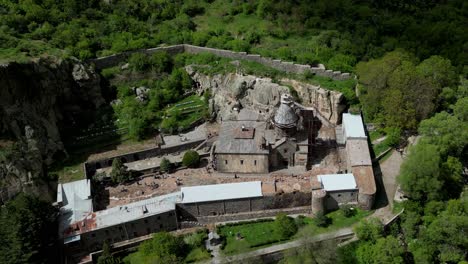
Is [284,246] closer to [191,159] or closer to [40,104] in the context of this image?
[191,159]

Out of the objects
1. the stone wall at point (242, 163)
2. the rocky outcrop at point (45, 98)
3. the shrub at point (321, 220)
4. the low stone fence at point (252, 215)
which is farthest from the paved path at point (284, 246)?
the rocky outcrop at point (45, 98)

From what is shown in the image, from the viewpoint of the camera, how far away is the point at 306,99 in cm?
5547

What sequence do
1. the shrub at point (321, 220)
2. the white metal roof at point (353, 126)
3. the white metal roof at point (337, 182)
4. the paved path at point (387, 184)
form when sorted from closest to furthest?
the shrub at point (321, 220) → the white metal roof at point (337, 182) → the paved path at point (387, 184) → the white metal roof at point (353, 126)

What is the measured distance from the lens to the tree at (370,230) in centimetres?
4075

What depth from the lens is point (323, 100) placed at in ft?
178

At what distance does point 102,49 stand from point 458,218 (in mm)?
48777

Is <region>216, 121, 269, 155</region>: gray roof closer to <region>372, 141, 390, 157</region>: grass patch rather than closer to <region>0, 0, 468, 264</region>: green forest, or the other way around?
<region>0, 0, 468, 264</region>: green forest

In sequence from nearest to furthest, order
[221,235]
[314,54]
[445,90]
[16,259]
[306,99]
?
[16,259] → [221,235] → [445,90] → [306,99] → [314,54]

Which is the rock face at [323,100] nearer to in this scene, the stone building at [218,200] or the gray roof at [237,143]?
the gray roof at [237,143]

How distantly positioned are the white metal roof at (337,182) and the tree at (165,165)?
16.2 m

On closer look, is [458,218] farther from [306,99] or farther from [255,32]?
[255,32]

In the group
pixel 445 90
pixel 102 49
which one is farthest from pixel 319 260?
pixel 102 49

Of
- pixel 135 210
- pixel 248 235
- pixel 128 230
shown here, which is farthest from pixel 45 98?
pixel 248 235

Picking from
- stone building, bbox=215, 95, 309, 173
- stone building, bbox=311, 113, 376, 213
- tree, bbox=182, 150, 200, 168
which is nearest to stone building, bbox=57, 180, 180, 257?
tree, bbox=182, 150, 200, 168
